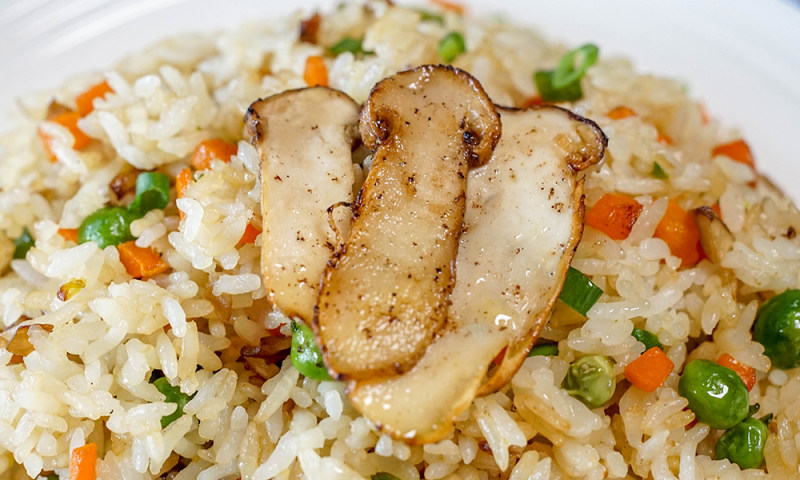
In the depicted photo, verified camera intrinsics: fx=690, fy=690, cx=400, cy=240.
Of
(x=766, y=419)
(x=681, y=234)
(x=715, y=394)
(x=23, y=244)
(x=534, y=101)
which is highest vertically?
(x=534, y=101)

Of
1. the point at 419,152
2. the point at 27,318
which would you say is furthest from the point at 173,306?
the point at 419,152

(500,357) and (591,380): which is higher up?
(500,357)

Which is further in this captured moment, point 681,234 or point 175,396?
point 681,234

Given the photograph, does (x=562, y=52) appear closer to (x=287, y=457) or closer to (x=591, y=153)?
(x=591, y=153)

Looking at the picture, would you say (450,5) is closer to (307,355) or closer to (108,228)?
(108,228)

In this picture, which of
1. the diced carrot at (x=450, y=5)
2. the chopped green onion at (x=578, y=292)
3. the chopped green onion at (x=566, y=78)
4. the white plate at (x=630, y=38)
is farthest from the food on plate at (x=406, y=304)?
the diced carrot at (x=450, y=5)

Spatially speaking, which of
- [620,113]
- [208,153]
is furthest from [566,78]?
[208,153]

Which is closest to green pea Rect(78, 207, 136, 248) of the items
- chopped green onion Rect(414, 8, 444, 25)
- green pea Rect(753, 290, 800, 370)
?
chopped green onion Rect(414, 8, 444, 25)
